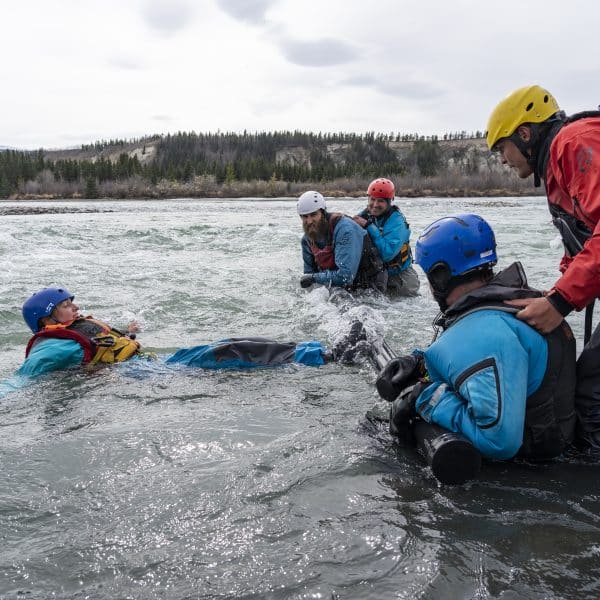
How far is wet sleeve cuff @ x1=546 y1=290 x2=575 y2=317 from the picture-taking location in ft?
10.2

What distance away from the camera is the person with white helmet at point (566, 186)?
3.12 metres

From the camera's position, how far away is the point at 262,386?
17.8ft

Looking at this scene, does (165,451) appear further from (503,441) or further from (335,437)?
(503,441)

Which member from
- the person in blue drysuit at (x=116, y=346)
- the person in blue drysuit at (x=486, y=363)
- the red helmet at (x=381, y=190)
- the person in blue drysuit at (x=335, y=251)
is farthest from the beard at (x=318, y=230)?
the person in blue drysuit at (x=486, y=363)

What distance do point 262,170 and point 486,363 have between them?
86.3 meters

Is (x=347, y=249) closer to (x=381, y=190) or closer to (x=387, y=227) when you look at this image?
(x=387, y=227)

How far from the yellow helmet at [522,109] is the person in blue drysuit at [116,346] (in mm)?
2937

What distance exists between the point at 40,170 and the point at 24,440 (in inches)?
3317

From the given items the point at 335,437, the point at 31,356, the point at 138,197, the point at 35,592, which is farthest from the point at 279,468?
the point at 138,197

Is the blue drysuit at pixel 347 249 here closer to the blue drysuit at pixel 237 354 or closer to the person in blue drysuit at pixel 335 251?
the person in blue drysuit at pixel 335 251

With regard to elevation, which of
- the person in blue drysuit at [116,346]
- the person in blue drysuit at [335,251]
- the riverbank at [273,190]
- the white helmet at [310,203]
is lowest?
the person in blue drysuit at [116,346]

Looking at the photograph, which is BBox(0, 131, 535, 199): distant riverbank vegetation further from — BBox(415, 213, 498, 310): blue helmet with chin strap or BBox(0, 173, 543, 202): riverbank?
BBox(415, 213, 498, 310): blue helmet with chin strap

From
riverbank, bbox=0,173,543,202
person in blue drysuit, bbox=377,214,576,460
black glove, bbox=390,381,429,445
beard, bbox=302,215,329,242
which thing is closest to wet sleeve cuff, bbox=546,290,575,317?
person in blue drysuit, bbox=377,214,576,460

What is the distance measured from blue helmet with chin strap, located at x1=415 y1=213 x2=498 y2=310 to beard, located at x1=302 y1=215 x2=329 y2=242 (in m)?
5.68
